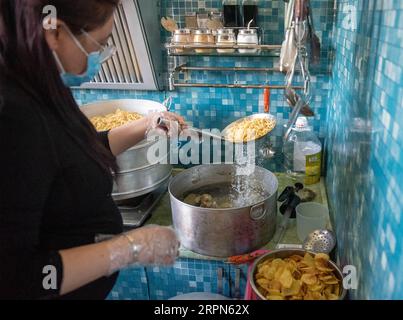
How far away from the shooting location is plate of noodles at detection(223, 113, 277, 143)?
1.44 m

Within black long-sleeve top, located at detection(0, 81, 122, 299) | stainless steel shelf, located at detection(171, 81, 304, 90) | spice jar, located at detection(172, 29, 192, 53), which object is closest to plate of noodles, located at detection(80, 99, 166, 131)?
stainless steel shelf, located at detection(171, 81, 304, 90)

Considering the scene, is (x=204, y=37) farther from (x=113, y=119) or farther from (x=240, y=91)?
(x=113, y=119)

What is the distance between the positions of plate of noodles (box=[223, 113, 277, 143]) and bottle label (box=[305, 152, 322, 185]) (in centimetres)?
21

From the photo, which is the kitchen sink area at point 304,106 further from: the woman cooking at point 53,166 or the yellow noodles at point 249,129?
the woman cooking at point 53,166

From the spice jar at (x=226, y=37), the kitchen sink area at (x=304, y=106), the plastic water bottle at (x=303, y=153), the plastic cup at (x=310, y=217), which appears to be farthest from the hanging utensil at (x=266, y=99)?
the plastic cup at (x=310, y=217)

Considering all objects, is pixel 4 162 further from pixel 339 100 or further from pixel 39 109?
pixel 339 100

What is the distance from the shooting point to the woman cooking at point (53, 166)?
2.00ft

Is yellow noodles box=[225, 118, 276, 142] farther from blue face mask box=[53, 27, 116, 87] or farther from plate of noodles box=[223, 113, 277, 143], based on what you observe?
blue face mask box=[53, 27, 116, 87]

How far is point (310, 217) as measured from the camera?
1.24 meters

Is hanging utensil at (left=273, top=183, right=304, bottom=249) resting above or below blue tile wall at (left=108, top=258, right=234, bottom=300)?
above

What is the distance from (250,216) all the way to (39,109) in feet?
2.19

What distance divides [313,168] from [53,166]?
1153mm

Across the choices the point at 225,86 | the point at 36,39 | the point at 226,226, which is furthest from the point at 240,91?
the point at 36,39

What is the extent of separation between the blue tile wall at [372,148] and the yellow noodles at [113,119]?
806mm
